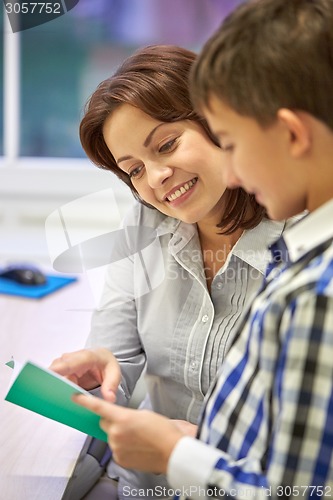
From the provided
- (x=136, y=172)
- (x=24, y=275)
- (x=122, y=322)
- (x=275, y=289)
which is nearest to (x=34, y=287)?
(x=24, y=275)

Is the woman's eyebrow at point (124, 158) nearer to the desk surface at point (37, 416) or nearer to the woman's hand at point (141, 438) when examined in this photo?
the desk surface at point (37, 416)

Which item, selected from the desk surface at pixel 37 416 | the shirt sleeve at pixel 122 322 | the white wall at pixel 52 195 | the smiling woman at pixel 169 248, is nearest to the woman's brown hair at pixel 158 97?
the smiling woman at pixel 169 248

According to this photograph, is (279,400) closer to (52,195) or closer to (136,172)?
(136,172)

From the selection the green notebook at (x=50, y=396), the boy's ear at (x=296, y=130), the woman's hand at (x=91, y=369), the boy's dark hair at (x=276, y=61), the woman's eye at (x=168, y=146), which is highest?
the boy's dark hair at (x=276, y=61)

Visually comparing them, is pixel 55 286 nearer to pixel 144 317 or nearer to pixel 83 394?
pixel 144 317

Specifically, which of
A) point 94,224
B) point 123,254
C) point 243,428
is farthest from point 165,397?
point 94,224

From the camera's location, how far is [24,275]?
6.40 ft

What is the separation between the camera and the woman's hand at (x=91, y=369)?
119 cm

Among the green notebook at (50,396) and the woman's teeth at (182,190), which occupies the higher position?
the woman's teeth at (182,190)

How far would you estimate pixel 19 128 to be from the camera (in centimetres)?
296

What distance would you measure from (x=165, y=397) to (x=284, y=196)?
2.39ft

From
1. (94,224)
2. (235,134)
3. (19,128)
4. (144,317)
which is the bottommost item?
(94,224)

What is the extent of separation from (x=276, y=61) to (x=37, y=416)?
30.3 inches

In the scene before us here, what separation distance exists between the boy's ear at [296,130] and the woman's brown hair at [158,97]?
0.54 m
